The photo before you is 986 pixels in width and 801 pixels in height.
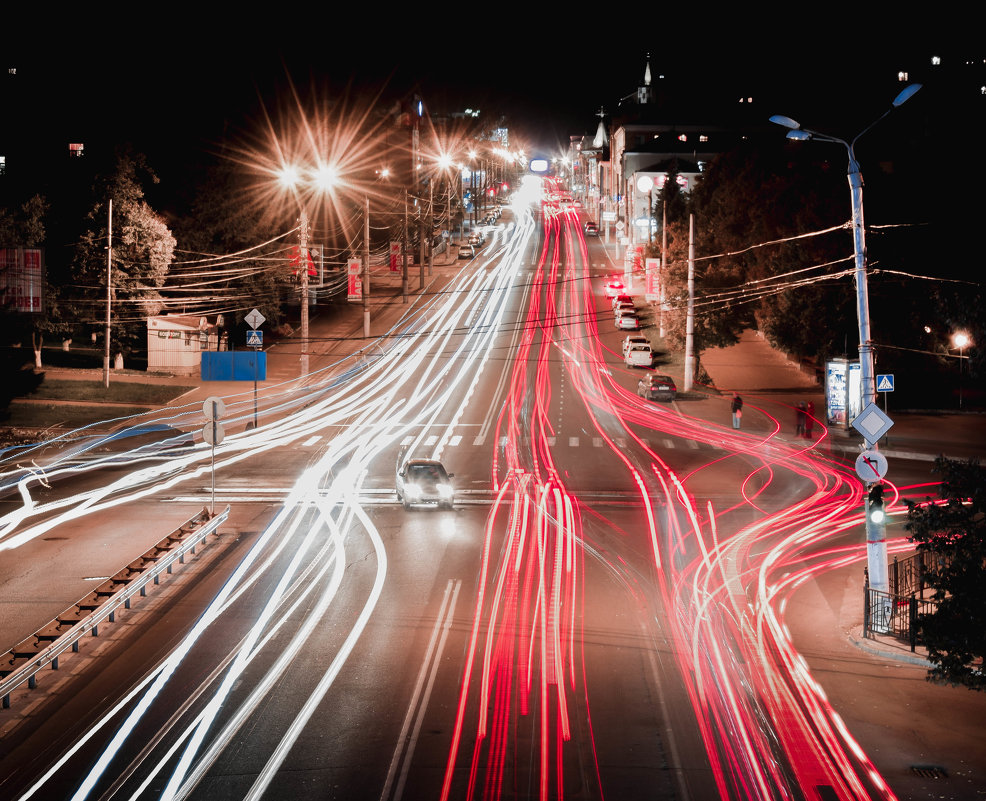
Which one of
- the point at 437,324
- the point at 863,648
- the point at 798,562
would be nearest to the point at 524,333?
the point at 437,324

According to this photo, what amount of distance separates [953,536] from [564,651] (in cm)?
565

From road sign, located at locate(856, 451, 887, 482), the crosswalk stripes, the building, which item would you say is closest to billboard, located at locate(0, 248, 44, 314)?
the building

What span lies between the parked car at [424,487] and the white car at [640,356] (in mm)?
31748

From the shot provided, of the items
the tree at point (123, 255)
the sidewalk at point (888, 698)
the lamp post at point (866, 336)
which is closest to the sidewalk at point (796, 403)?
the lamp post at point (866, 336)

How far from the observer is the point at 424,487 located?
86.5ft

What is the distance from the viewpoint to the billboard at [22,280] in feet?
134

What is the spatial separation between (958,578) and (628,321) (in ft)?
189

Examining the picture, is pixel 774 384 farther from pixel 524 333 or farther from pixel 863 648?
pixel 863 648

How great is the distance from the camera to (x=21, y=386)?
→ 139 feet

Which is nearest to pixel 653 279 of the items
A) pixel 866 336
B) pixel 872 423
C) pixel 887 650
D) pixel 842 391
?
pixel 842 391

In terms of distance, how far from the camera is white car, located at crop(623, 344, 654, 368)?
188 ft

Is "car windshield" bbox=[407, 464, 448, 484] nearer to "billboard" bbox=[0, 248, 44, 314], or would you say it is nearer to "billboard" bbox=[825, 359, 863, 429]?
"billboard" bbox=[825, 359, 863, 429]

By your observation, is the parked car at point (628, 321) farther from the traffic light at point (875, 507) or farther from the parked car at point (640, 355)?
the traffic light at point (875, 507)

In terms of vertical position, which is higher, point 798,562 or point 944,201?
point 944,201
